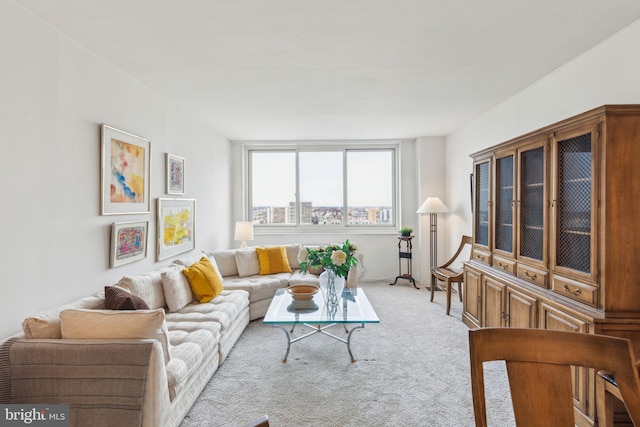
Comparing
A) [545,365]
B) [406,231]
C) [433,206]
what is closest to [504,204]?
[433,206]

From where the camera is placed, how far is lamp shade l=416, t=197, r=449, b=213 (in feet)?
18.0

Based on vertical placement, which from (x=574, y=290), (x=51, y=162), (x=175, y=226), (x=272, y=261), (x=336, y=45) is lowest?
(x=272, y=261)

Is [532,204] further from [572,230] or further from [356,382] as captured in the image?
[356,382]

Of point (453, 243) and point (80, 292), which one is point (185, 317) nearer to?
point (80, 292)

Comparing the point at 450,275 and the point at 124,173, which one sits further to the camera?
the point at 450,275

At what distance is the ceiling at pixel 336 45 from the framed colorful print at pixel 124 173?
0.62 meters

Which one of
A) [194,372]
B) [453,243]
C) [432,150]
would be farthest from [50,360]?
[432,150]

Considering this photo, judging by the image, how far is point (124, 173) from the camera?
3.05 m

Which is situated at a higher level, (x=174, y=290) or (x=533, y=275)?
(x=533, y=275)

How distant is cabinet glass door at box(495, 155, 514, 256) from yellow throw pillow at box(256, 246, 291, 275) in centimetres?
277

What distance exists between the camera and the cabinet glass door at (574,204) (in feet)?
7.04

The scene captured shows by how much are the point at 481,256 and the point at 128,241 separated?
3.58 meters

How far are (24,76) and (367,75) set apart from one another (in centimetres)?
252

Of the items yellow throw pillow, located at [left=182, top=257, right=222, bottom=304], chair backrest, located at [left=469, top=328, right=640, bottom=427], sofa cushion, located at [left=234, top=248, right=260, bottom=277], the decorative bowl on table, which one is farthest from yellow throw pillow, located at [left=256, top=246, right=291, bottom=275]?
chair backrest, located at [left=469, top=328, right=640, bottom=427]
